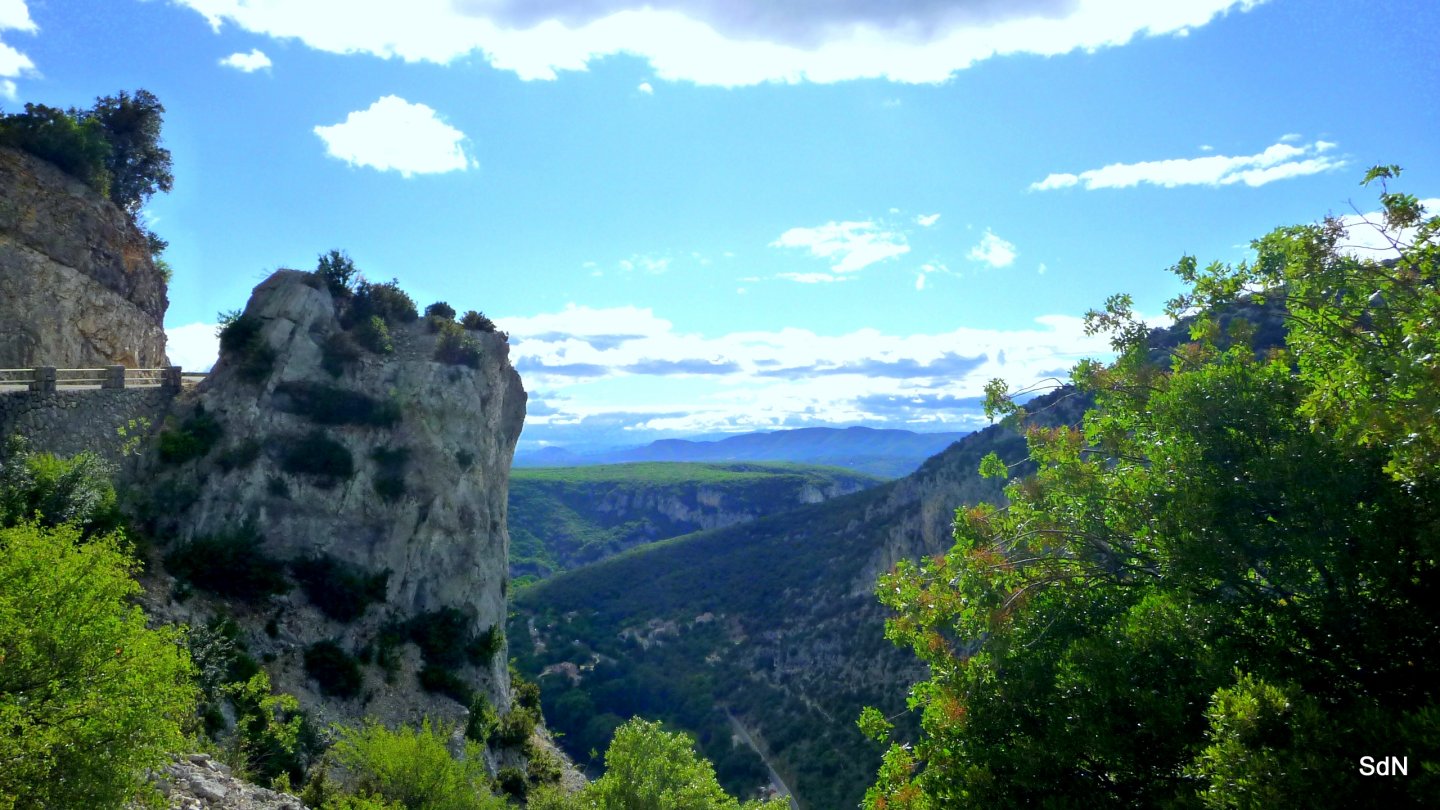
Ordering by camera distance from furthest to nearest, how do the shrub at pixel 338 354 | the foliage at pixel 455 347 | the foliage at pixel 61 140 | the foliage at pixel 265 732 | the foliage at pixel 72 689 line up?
the foliage at pixel 455 347 → the shrub at pixel 338 354 → the foliage at pixel 61 140 → the foliage at pixel 265 732 → the foliage at pixel 72 689

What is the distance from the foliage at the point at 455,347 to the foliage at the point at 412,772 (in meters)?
18.3

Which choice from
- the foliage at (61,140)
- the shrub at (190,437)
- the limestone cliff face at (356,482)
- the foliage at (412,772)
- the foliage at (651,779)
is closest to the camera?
the foliage at (651,779)

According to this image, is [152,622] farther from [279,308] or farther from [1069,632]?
[1069,632]

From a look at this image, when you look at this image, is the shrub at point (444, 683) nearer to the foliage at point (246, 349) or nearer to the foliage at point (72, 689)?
the foliage at point (246, 349)

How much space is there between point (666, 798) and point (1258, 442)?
1412 centimetres

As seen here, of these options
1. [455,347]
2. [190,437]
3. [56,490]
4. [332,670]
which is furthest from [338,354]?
[332,670]

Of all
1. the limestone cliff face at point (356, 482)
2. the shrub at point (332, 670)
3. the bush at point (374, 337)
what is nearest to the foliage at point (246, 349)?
the limestone cliff face at point (356, 482)

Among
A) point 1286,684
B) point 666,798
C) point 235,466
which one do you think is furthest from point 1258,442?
point 235,466

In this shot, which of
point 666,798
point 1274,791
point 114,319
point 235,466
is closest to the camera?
point 1274,791

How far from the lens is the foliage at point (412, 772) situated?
750 inches

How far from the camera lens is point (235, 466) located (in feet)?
90.7

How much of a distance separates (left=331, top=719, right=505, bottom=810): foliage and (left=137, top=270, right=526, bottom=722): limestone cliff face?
4.52m

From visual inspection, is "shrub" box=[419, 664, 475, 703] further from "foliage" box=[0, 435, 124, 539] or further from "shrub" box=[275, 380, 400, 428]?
"foliage" box=[0, 435, 124, 539]

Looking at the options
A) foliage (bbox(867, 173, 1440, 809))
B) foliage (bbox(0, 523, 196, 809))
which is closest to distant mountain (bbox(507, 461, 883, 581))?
foliage (bbox(0, 523, 196, 809))
